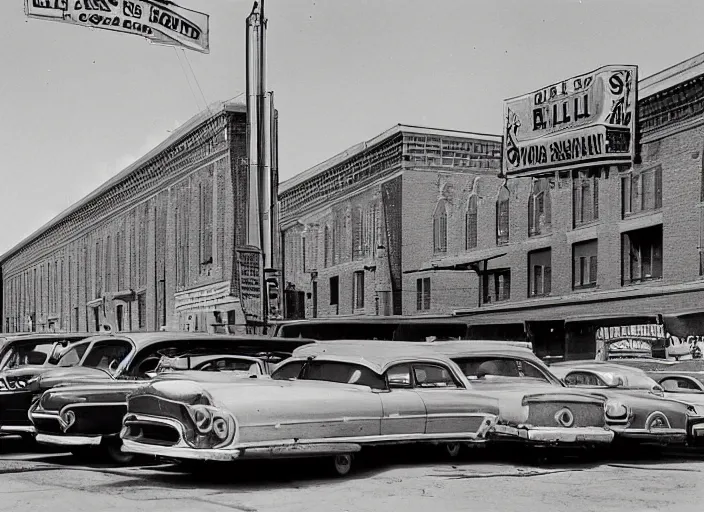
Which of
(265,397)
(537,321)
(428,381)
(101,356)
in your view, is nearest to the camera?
(265,397)

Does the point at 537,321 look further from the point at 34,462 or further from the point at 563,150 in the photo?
the point at 34,462

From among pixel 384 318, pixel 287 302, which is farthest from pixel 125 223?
pixel 384 318

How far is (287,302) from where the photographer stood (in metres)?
25.1

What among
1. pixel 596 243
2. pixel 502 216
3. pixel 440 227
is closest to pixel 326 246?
pixel 440 227

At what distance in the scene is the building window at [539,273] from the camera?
1944 centimetres

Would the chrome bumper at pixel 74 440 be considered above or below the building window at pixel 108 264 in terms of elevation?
below

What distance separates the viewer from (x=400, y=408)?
943 centimetres

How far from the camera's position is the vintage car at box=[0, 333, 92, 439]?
11.0m

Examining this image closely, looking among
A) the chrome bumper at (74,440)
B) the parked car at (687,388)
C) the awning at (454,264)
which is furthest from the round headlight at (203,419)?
the awning at (454,264)

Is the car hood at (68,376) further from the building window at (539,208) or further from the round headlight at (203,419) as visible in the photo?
the building window at (539,208)

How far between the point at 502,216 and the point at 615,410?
1011cm

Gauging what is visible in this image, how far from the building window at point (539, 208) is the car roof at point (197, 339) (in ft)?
25.8

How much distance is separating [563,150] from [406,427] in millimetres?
9960

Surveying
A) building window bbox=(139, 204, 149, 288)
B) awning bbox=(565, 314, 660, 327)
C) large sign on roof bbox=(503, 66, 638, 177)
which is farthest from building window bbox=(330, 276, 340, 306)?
building window bbox=(139, 204, 149, 288)
